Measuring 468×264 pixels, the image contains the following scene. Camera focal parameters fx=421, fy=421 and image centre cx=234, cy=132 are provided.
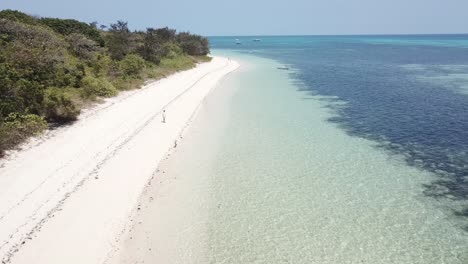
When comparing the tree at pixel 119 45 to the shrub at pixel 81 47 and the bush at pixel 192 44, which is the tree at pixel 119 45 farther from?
the bush at pixel 192 44

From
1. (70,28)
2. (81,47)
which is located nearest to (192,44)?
(70,28)

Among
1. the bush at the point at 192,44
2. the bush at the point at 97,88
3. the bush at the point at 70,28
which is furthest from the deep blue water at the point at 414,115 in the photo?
the bush at the point at 70,28

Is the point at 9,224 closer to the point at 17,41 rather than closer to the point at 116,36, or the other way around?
the point at 17,41

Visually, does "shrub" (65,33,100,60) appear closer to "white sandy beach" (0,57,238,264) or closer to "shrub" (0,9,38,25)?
"shrub" (0,9,38,25)

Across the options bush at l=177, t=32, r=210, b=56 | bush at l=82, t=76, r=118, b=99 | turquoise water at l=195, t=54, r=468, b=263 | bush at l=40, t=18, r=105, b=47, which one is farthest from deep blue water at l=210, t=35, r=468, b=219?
bush at l=40, t=18, r=105, b=47

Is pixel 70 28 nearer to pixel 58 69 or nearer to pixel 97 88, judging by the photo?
pixel 58 69

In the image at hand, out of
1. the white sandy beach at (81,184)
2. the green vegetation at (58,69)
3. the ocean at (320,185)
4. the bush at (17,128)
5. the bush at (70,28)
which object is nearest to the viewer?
the white sandy beach at (81,184)

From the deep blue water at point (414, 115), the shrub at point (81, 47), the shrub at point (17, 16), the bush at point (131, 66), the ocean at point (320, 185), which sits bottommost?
the deep blue water at point (414, 115)
